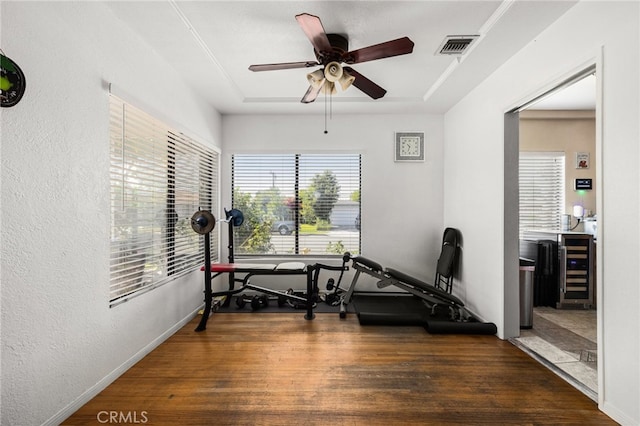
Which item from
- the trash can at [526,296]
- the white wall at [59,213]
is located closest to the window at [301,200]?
the trash can at [526,296]

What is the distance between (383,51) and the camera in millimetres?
2178

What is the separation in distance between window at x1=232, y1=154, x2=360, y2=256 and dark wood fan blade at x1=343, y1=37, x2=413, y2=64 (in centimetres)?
229

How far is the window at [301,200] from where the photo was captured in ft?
15.1

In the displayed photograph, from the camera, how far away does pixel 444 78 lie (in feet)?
10.8

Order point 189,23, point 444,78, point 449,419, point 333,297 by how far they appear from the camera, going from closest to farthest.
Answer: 1. point 449,419
2. point 189,23
3. point 444,78
4. point 333,297

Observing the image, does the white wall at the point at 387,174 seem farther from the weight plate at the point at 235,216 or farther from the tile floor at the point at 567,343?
the tile floor at the point at 567,343

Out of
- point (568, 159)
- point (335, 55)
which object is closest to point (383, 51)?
point (335, 55)

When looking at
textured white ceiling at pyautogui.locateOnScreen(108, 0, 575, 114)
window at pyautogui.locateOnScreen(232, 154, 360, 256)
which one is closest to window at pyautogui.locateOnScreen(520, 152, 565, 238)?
textured white ceiling at pyautogui.locateOnScreen(108, 0, 575, 114)

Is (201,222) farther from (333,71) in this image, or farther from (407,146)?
(407,146)

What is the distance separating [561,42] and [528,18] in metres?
0.31

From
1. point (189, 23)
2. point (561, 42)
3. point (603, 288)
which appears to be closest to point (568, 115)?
point (561, 42)

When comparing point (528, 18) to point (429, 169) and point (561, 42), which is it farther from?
point (429, 169)

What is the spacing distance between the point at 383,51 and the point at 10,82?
2210mm

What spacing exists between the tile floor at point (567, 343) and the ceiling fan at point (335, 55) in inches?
110
